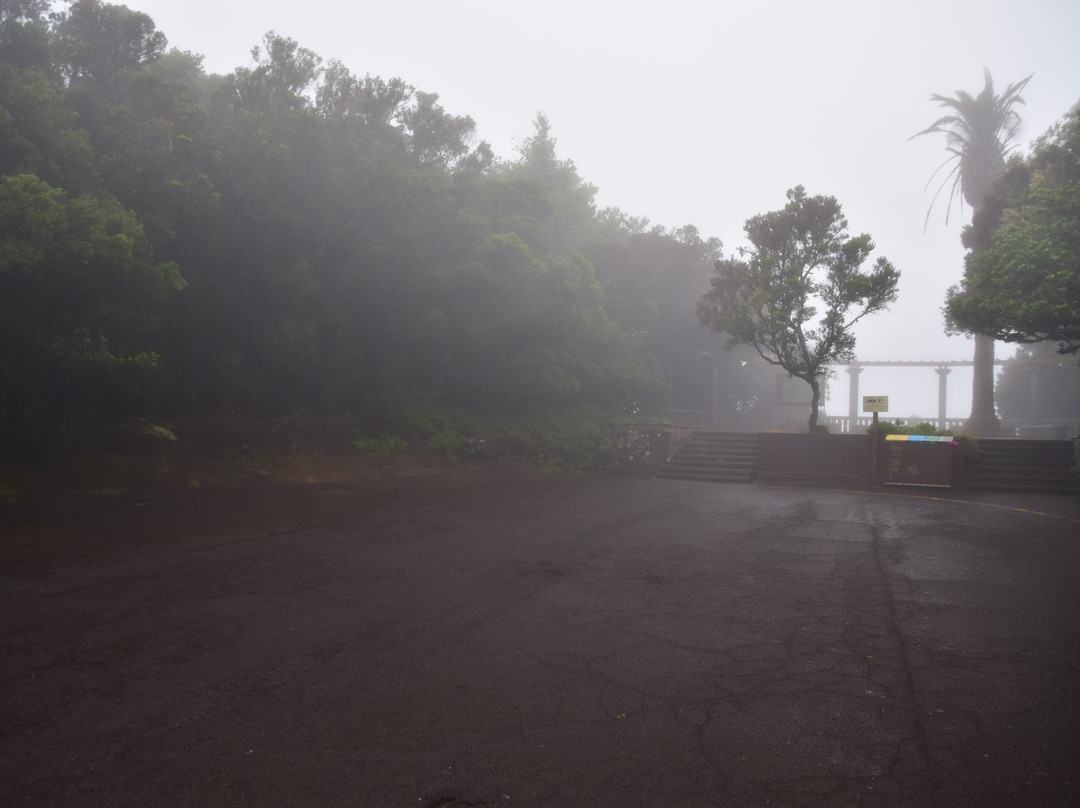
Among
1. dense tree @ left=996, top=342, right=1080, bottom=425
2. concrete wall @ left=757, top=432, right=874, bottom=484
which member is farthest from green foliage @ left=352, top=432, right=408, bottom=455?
dense tree @ left=996, top=342, right=1080, bottom=425

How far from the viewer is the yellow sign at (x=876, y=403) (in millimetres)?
16442

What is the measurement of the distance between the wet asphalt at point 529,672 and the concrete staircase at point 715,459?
992 cm

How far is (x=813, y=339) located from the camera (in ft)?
63.7

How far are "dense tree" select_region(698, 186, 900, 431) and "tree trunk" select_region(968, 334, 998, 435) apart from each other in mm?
15369

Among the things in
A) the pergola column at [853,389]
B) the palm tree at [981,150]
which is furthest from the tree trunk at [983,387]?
the pergola column at [853,389]

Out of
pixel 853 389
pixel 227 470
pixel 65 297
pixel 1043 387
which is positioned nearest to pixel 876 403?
pixel 227 470

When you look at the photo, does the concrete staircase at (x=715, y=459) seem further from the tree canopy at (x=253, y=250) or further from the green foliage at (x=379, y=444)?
the green foliage at (x=379, y=444)

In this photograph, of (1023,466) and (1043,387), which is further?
(1043,387)

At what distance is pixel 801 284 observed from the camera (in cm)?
1908

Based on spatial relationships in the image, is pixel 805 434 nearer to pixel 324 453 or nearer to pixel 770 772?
pixel 324 453

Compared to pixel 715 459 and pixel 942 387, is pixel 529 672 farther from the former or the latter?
pixel 942 387

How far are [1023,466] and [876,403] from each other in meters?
4.54

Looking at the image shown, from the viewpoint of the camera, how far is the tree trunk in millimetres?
31141

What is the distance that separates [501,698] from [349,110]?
18434 mm
